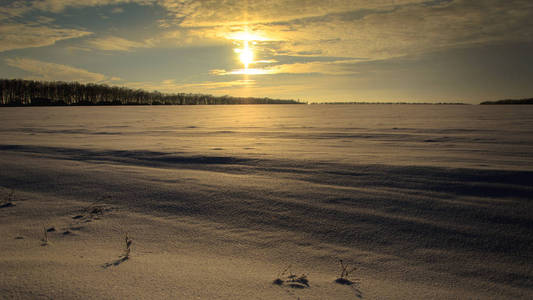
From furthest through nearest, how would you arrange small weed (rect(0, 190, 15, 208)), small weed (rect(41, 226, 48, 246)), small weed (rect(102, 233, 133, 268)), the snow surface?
small weed (rect(0, 190, 15, 208)) < small weed (rect(41, 226, 48, 246)) < small weed (rect(102, 233, 133, 268)) < the snow surface

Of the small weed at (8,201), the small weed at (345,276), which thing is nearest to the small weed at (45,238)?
the small weed at (8,201)

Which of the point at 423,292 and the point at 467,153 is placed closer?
the point at 423,292

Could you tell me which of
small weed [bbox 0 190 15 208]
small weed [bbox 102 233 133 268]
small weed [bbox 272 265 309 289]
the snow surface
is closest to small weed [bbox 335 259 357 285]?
the snow surface

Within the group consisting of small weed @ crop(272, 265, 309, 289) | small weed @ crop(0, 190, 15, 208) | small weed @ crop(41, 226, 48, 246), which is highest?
small weed @ crop(272, 265, 309, 289)

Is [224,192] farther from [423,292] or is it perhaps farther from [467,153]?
[467,153]

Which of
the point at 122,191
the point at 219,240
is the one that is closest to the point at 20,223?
the point at 122,191

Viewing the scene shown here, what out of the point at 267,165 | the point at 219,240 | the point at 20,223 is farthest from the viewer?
the point at 267,165

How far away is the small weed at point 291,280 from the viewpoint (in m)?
1.19

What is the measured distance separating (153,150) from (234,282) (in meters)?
3.66

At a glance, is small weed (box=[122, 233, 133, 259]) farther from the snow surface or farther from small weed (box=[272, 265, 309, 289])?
small weed (box=[272, 265, 309, 289])

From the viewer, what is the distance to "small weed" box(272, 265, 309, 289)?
3.89 ft

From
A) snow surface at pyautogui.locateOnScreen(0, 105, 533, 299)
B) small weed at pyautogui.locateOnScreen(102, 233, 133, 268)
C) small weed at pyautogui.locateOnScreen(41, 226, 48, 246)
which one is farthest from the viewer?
small weed at pyautogui.locateOnScreen(41, 226, 48, 246)

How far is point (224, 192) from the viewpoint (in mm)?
2359

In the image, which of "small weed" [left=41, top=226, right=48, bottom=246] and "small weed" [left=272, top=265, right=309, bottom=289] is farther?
"small weed" [left=41, top=226, right=48, bottom=246]
